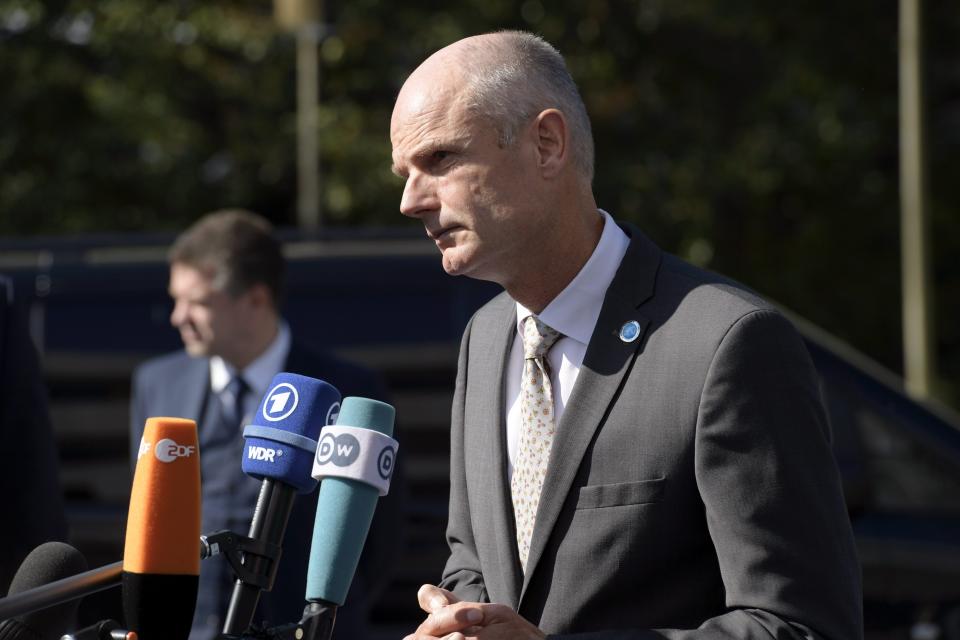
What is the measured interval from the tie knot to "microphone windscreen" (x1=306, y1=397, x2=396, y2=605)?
0.37 metres

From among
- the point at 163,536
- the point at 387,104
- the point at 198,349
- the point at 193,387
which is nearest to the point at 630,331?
the point at 163,536

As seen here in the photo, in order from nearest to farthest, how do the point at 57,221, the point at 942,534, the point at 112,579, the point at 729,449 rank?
1. the point at 112,579
2. the point at 729,449
3. the point at 942,534
4. the point at 57,221

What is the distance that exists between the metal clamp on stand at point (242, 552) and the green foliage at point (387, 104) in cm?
1275

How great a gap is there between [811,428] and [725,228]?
1419 cm

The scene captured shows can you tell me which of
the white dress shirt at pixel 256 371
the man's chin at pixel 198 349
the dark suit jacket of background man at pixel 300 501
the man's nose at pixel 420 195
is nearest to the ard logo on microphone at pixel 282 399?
the man's nose at pixel 420 195

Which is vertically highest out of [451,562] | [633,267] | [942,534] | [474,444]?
[633,267]

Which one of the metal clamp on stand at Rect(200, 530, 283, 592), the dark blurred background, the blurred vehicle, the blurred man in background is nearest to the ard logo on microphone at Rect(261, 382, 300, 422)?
the metal clamp on stand at Rect(200, 530, 283, 592)

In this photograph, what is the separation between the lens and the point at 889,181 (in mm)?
16719

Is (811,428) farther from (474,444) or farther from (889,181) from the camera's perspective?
(889,181)

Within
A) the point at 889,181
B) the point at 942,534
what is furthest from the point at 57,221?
the point at 942,534

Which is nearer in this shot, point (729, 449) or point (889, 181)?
point (729, 449)

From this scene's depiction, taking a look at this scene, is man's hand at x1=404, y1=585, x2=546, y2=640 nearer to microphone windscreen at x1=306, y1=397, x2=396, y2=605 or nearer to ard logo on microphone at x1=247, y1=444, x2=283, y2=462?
microphone windscreen at x1=306, y1=397, x2=396, y2=605

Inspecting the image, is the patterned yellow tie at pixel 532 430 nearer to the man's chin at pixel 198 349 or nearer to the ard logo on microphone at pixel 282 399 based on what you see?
the ard logo on microphone at pixel 282 399

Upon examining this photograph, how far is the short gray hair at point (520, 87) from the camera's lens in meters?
2.38
